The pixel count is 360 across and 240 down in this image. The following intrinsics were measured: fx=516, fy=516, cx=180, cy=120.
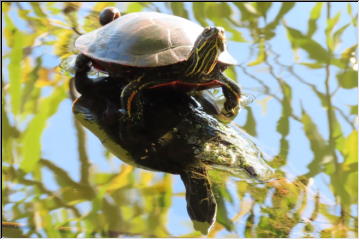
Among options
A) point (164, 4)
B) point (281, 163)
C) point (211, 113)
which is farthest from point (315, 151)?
point (164, 4)

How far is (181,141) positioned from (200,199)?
25 centimetres

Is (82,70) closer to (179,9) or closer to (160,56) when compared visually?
(160,56)

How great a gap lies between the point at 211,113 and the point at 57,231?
0.66 m

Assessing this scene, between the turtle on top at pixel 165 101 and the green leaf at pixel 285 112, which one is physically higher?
the turtle on top at pixel 165 101

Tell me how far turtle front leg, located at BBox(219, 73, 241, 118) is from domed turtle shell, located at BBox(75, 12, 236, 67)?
7 centimetres

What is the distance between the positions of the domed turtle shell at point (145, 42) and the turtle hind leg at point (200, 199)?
39cm

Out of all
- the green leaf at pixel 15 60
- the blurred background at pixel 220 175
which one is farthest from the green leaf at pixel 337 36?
the green leaf at pixel 15 60

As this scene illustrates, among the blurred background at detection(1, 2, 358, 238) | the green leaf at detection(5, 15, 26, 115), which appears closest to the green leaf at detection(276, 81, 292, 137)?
the blurred background at detection(1, 2, 358, 238)

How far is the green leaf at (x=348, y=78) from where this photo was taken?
1.89 meters

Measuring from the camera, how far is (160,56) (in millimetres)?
1578

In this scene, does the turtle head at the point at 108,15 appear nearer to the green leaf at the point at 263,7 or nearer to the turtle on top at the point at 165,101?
the turtle on top at the point at 165,101

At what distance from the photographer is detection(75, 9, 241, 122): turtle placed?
61.4 inches

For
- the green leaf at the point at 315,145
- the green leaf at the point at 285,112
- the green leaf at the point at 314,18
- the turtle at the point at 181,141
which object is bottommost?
the green leaf at the point at 315,145

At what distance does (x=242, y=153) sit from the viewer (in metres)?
1.44
